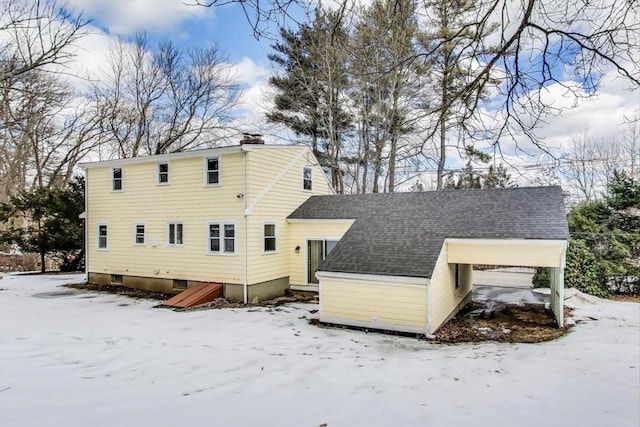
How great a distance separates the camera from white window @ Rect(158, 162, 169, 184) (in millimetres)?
13836

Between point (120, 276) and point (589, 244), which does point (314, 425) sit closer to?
point (120, 276)

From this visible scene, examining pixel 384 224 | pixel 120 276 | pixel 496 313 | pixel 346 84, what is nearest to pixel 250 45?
pixel 384 224

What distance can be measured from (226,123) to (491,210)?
17457 millimetres

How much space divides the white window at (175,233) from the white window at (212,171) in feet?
6.50

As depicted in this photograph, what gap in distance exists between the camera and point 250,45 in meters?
3.94

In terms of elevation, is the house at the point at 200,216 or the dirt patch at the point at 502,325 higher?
the house at the point at 200,216

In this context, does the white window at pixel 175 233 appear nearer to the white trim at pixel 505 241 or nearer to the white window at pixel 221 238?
the white window at pixel 221 238

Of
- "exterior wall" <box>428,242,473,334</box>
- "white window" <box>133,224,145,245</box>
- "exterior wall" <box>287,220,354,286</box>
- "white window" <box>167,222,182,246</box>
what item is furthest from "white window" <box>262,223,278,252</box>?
"exterior wall" <box>428,242,473,334</box>

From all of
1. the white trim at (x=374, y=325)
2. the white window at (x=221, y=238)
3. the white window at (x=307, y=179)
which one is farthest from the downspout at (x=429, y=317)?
the white window at (x=307, y=179)

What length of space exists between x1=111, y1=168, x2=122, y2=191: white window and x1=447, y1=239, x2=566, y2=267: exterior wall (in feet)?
40.3

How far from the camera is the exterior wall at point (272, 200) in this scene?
40.7ft

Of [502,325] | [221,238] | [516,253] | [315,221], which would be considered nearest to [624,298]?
[502,325]

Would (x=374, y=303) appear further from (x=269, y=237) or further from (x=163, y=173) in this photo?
(x=163, y=173)

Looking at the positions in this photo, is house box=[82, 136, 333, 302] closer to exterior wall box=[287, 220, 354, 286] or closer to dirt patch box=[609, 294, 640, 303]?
exterior wall box=[287, 220, 354, 286]
